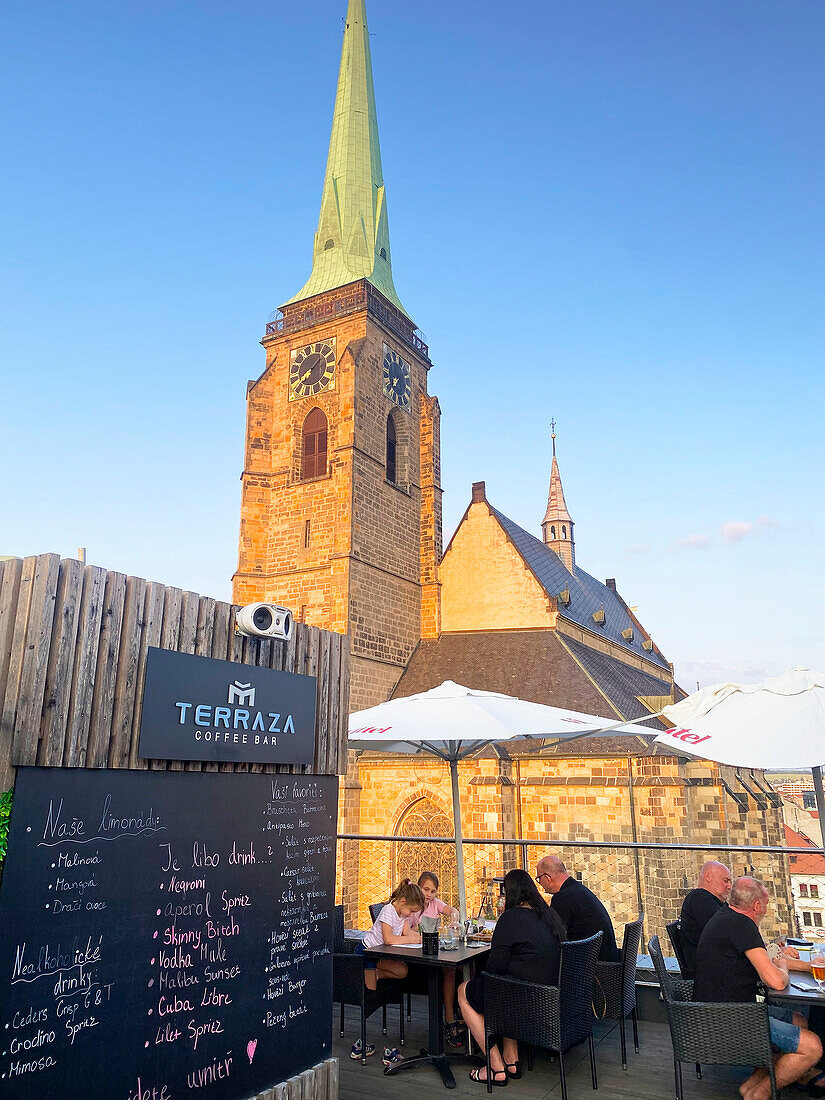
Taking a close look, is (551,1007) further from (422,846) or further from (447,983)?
(422,846)

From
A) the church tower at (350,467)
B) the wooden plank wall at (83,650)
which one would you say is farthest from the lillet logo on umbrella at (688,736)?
the church tower at (350,467)

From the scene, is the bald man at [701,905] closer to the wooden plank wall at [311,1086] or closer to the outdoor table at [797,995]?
the outdoor table at [797,995]

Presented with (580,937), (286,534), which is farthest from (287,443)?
(580,937)

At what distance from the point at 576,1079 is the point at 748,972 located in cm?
163

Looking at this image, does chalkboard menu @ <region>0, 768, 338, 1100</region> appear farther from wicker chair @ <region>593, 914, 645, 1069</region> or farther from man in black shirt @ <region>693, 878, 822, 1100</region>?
man in black shirt @ <region>693, 878, 822, 1100</region>

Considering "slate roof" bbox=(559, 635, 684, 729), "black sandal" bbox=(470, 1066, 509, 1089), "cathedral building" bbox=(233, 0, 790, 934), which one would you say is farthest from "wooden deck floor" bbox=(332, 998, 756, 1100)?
"slate roof" bbox=(559, 635, 684, 729)

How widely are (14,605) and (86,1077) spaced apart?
7.25ft

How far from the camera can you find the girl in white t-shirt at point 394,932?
621 centimetres

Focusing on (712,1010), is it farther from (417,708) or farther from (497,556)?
(497,556)

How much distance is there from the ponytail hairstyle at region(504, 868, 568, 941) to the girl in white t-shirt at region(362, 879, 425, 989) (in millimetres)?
1288

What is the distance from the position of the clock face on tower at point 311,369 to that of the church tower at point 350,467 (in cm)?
4

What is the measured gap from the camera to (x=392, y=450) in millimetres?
27188

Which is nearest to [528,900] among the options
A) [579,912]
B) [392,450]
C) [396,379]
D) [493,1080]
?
[579,912]

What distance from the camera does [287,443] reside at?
2622 cm
